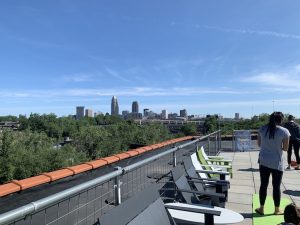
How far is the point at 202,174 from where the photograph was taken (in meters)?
7.00

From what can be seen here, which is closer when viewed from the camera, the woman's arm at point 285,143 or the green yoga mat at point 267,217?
the green yoga mat at point 267,217

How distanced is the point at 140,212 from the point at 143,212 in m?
0.06

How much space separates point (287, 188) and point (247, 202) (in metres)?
1.85

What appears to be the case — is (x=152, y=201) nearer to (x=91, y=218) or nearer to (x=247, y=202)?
(x=91, y=218)

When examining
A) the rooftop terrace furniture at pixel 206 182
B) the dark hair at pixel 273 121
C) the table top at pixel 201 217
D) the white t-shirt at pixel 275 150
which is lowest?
the table top at pixel 201 217

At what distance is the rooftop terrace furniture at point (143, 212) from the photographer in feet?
→ 8.51

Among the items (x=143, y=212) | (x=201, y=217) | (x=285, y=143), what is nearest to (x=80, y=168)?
(x=201, y=217)

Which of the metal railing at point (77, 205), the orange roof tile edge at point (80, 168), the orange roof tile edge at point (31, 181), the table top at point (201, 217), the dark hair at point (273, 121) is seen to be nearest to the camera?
the metal railing at point (77, 205)

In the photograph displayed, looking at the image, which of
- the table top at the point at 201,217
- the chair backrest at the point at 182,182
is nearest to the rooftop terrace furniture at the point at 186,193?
the chair backrest at the point at 182,182

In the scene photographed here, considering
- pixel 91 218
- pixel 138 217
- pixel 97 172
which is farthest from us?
pixel 97 172

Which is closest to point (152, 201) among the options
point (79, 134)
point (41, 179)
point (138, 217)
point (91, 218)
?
point (138, 217)

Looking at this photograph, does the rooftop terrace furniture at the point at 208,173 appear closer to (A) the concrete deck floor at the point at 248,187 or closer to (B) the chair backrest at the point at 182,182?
(A) the concrete deck floor at the point at 248,187

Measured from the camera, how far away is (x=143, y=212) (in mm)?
3115

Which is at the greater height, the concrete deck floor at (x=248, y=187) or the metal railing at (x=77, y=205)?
the metal railing at (x=77, y=205)
